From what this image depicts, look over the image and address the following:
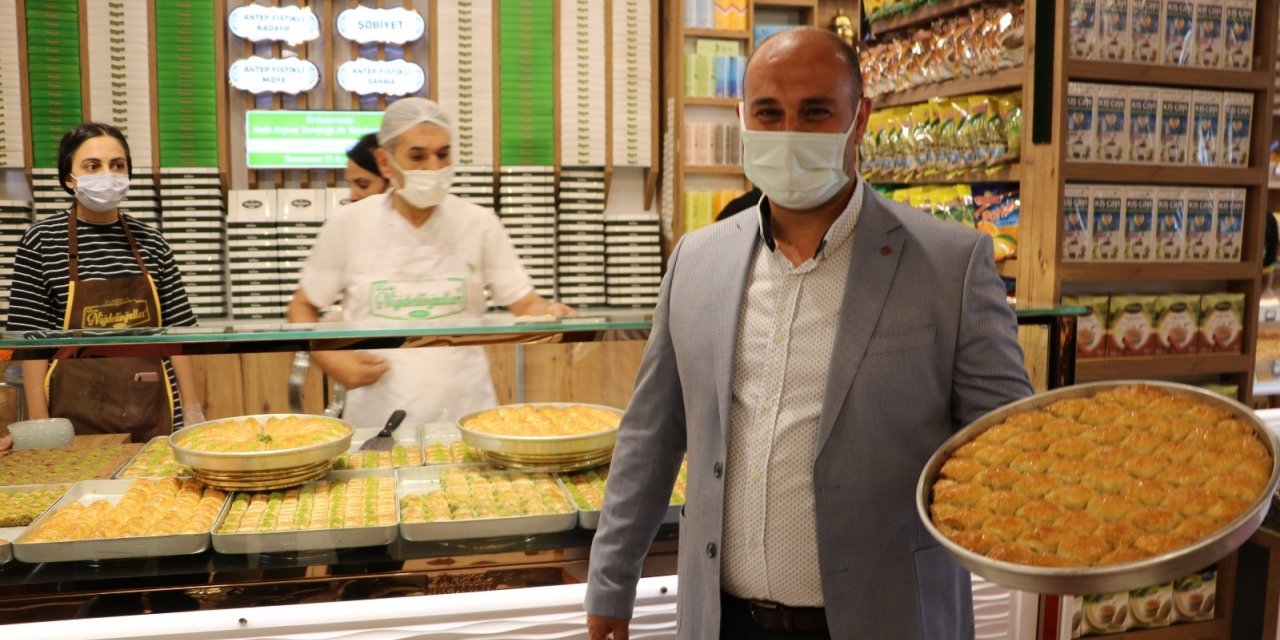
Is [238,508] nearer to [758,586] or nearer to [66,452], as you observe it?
[66,452]

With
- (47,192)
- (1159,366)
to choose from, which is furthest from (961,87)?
(47,192)

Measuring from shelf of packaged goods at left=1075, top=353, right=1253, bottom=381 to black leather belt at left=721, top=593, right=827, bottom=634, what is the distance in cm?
214

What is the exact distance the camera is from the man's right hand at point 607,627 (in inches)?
74.2

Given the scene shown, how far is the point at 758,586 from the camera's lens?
1703 millimetres

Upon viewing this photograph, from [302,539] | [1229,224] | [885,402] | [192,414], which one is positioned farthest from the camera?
[1229,224]

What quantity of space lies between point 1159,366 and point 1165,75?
102cm

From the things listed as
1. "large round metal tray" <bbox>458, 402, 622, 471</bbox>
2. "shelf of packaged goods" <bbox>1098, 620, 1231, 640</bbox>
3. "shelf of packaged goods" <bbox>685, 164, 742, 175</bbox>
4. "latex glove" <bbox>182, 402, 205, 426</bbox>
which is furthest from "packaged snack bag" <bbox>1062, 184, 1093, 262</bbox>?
"shelf of packaged goods" <bbox>685, 164, 742, 175</bbox>

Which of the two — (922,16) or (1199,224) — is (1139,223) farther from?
(922,16)

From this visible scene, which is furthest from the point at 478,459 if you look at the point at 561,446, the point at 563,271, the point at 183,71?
the point at 183,71

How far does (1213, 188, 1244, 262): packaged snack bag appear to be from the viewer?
143 inches

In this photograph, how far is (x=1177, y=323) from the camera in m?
3.62

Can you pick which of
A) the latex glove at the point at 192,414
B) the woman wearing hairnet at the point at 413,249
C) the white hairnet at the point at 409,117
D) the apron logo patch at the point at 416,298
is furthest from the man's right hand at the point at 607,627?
the white hairnet at the point at 409,117

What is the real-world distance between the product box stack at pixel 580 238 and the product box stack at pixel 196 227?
2.08 m

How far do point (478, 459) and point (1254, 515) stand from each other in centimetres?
170
